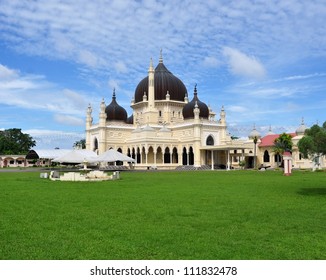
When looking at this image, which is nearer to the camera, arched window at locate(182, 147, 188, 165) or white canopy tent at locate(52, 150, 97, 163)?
white canopy tent at locate(52, 150, 97, 163)

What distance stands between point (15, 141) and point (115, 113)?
45.3 meters

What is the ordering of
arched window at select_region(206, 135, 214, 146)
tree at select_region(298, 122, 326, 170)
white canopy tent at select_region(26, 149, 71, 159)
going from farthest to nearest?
arched window at select_region(206, 135, 214, 146)
white canopy tent at select_region(26, 149, 71, 159)
tree at select_region(298, 122, 326, 170)

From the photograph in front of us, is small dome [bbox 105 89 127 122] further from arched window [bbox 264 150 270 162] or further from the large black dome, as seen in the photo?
arched window [bbox 264 150 270 162]

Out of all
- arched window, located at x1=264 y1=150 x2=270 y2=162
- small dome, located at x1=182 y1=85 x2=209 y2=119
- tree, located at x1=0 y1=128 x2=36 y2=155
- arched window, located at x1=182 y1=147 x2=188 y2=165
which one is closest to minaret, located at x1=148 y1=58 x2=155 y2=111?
small dome, located at x1=182 y1=85 x2=209 y2=119

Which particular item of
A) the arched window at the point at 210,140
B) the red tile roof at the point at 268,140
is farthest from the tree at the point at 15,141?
the red tile roof at the point at 268,140

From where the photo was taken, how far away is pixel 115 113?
76.9m

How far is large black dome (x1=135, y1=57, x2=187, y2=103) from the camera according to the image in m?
76.5

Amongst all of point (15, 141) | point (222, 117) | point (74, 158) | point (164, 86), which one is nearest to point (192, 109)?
point (222, 117)

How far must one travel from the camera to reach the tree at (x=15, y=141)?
105500mm

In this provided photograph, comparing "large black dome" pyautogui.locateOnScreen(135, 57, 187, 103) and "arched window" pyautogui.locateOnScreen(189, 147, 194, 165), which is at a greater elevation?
"large black dome" pyautogui.locateOnScreen(135, 57, 187, 103)

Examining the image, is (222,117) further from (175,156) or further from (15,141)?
(15,141)
